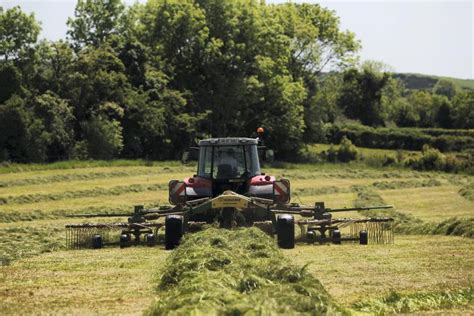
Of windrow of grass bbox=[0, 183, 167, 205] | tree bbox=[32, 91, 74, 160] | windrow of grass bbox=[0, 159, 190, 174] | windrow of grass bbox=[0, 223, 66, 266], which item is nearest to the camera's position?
windrow of grass bbox=[0, 223, 66, 266]

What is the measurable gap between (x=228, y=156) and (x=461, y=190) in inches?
806

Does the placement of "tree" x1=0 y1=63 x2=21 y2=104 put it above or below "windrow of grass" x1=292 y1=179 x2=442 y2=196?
above

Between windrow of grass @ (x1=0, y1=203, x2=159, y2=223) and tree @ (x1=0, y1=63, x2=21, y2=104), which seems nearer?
windrow of grass @ (x1=0, y1=203, x2=159, y2=223)

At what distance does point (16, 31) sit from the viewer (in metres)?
47.5

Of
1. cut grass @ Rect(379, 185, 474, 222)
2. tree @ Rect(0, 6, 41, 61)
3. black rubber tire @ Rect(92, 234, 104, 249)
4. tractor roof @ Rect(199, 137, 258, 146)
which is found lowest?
cut grass @ Rect(379, 185, 474, 222)

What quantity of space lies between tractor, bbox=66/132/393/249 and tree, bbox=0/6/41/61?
101 ft

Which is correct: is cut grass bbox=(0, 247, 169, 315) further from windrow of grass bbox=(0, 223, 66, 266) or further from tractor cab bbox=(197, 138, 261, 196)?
tractor cab bbox=(197, 138, 261, 196)

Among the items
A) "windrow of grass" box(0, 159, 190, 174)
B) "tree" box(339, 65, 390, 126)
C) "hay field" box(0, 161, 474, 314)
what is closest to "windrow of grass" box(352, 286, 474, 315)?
"hay field" box(0, 161, 474, 314)

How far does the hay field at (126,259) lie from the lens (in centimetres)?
960

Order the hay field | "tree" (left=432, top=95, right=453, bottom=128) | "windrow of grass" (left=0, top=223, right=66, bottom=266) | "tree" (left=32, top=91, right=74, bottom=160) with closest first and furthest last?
the hay field < "windrow of grass" (left=0, top=223, right=66, bottom=266) < "tree" (left=32, top=91, right=74, bottom=160) < "tree" (left=432, top=95, right=453, bottom=128)

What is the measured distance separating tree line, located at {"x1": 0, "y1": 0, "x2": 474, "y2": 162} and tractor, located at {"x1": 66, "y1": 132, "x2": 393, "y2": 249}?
1019 inches

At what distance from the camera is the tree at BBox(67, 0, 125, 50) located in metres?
55.2

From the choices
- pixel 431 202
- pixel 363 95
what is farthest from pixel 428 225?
pixel 363 95

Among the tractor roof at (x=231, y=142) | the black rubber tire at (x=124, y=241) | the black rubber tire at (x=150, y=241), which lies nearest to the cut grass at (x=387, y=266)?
the tractor roof at (x=231, y=142)
